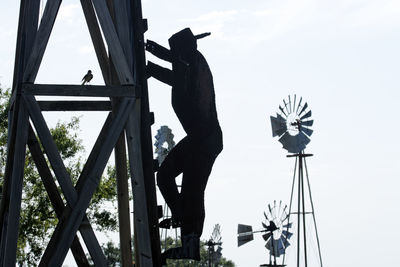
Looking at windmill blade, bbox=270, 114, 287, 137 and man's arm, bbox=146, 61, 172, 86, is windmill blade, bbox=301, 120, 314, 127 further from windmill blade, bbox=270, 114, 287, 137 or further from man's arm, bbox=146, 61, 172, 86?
man's arm, bbox=146, 61, 172, 86

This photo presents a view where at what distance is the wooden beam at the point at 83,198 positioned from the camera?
672cm

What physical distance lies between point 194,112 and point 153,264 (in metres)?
1.68

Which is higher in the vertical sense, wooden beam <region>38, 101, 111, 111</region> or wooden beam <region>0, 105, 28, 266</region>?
wooden beam <region>38, 101, 111, 111</region>

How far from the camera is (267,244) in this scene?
2814cm

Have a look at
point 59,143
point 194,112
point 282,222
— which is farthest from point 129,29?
point 282,222

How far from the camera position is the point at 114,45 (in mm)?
7246

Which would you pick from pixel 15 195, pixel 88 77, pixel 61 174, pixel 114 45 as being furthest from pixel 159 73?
pixel 88 77

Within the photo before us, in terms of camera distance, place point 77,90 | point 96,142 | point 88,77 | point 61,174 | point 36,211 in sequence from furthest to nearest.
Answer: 1. point 36,211
2. point 88,77
3. point 96,142
4. point 77,90
5. point 61,174

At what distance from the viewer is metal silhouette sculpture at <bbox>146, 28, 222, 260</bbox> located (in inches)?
311

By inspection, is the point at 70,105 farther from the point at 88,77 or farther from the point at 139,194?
the point at 88,77

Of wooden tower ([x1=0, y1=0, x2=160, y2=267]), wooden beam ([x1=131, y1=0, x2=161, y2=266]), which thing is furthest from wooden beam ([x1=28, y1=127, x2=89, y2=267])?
wooden beam ([x1=131, y1=0, x2=161, y2=266])

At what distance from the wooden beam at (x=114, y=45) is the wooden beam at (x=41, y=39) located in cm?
42

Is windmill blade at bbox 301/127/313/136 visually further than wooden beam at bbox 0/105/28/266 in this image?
Yes

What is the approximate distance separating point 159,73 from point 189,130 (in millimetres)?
691
